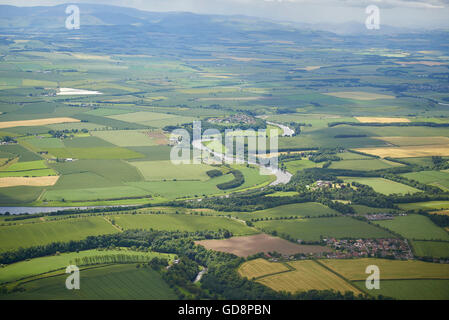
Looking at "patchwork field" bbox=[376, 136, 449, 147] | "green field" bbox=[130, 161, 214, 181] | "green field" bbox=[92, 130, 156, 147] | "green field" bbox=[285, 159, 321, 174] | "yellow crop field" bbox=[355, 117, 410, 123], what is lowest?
"green field" bbox=[285, 159, 321, 174]

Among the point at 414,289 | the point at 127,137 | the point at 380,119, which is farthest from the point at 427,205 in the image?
the point at 380,119

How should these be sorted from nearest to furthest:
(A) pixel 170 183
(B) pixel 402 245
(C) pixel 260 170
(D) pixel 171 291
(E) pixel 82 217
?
(D) pixel 171 291 < (B) pixel 402 245 < (E) pixel 82 217 < (A) pixel 170 183 < (C) pixel 260 170

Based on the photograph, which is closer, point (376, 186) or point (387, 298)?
point (387, 298)

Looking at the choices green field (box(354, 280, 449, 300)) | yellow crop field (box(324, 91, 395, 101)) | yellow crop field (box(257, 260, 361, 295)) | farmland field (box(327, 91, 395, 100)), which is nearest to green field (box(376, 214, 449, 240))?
green field (box(354, 280, 449, 300))

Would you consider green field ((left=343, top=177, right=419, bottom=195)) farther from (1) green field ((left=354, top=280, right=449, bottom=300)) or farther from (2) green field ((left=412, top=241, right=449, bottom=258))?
(1) green field ((left=354, top=280, right=449, bottom=300))

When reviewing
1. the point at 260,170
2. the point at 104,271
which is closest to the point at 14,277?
the point at 104,271

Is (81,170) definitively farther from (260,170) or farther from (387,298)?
(387,298)

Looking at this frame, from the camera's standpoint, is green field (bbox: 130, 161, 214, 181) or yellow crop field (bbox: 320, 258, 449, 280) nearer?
yellow crop field (bbox: 320, 258, 449, 280)
